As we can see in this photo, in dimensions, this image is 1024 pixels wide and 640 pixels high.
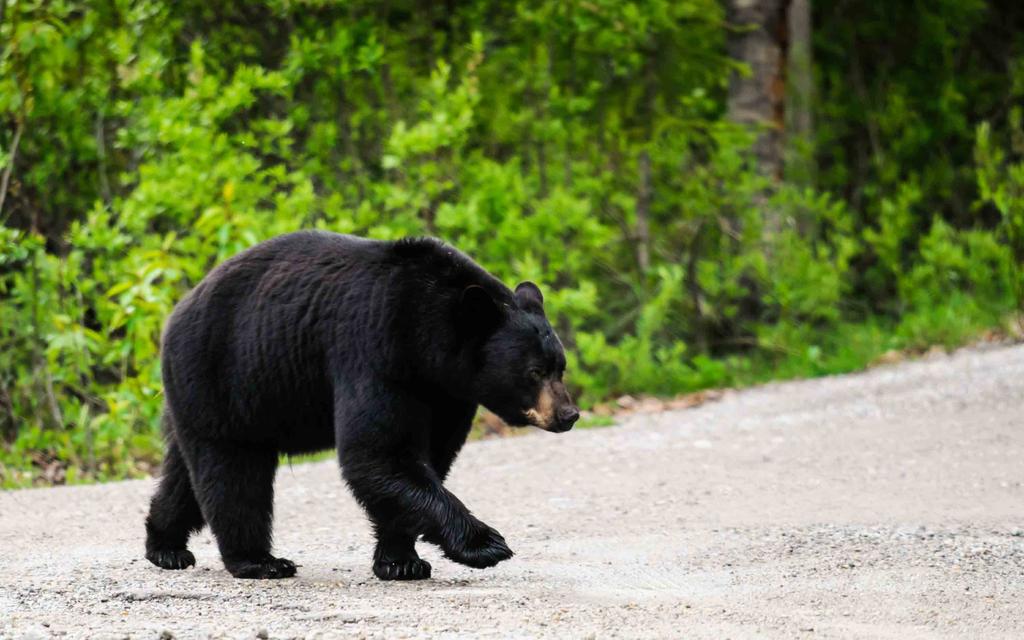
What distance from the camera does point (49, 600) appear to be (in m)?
5.38

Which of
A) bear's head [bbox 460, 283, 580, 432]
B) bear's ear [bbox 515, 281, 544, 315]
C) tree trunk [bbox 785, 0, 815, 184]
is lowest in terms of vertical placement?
tree trunk [bbox 785, 0, 815, 184]

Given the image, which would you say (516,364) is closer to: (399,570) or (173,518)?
(399,570)

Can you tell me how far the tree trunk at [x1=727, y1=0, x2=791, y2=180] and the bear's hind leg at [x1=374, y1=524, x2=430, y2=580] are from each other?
32.3ft

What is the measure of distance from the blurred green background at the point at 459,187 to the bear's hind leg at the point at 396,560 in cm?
417

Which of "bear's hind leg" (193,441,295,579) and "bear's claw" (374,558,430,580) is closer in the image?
"bear's claw" (374,558,430,580)

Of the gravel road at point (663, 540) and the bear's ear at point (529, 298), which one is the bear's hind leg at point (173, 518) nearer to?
the gravel road at point (663, 540)

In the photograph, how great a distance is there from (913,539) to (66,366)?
6.45m

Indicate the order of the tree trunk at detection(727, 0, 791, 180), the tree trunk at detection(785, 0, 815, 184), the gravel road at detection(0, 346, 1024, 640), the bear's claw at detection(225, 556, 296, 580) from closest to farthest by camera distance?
the gravel road at detection(0, 346, 1024, 640)
the bear's claw at detection(225, 556, 296, 580)
the tree trunk at detection(785, 0, 815, 184)
the tree trunk at detection(727, 0, 791, 180)

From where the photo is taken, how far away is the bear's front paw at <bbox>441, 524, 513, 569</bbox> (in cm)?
554

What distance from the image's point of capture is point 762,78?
15.1 meters

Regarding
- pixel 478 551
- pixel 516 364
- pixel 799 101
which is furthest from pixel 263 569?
pixel 799 101

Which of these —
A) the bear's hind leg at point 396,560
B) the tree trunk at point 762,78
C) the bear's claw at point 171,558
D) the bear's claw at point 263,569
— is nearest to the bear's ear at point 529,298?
the bear's hind leg at point 396,560

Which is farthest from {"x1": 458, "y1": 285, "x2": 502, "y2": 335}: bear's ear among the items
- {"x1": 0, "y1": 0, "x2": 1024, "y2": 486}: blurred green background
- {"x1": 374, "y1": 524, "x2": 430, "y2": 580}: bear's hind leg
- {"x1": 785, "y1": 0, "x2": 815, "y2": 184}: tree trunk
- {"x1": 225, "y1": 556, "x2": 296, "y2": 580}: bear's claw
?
{"x1": 785, "y1": 0, "x2": 815, "y2": 184}: tree trunk

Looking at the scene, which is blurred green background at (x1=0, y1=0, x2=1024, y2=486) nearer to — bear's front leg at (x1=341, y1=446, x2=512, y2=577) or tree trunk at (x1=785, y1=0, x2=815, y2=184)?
tree trunk at (x1=785, y1=0, x2=815, y2=184)
